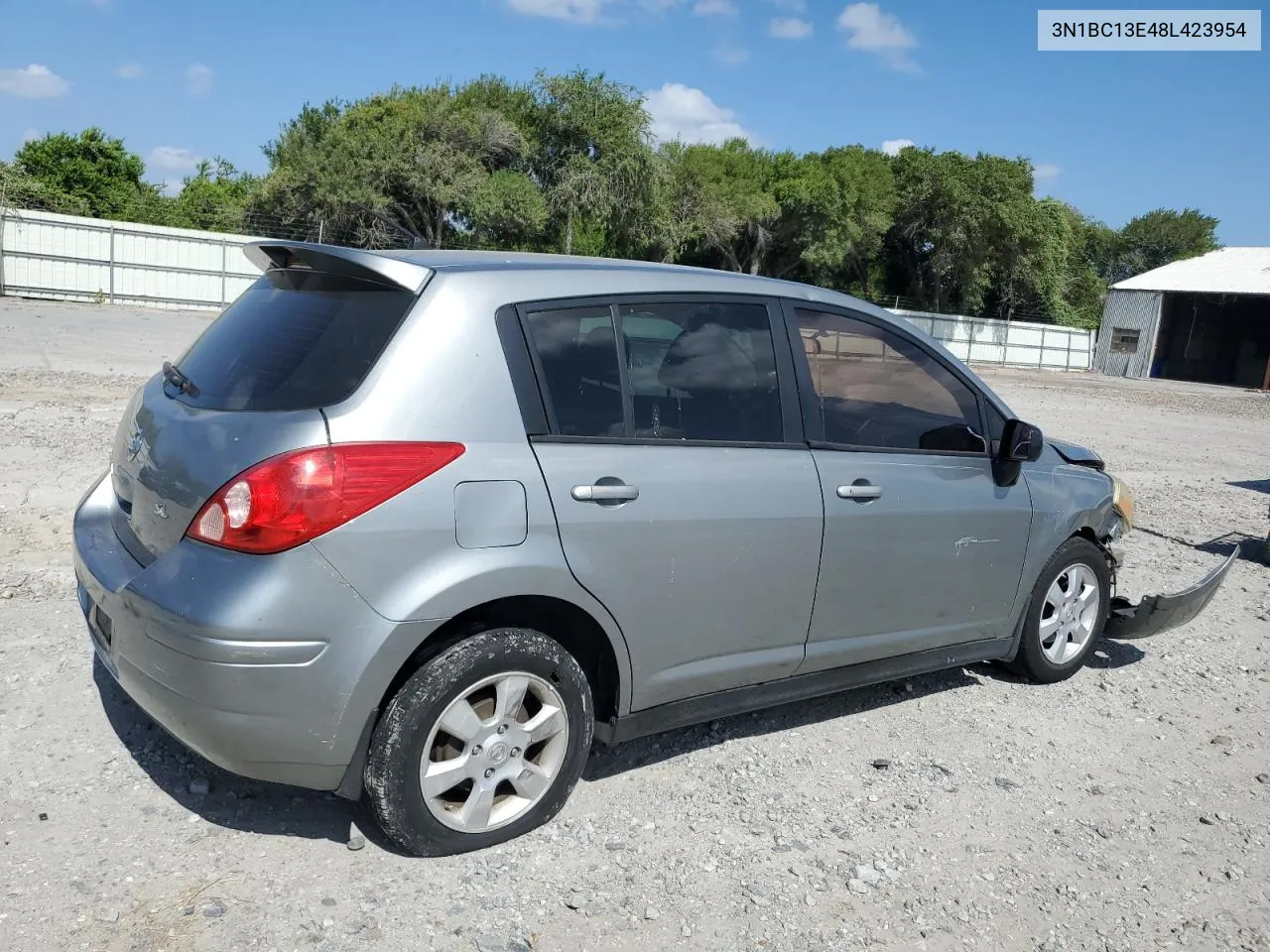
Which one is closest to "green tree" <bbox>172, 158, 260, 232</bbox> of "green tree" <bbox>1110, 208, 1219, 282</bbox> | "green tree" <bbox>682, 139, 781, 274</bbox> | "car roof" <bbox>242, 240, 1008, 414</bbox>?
"green tree" <bbox>682, 139, 781, 274</bbox>

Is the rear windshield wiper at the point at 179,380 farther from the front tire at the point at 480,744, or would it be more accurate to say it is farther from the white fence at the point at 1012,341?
the white fence at the point at 1012,341

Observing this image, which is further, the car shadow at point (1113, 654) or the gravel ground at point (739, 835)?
the car shadow at point (1113, 654)

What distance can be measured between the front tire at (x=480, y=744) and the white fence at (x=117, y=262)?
75.7ft

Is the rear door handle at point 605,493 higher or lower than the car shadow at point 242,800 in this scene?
higher

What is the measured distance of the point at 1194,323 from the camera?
47.5 m

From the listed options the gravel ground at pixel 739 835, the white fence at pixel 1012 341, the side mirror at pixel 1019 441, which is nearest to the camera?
the gravel ground at pixel 739 835

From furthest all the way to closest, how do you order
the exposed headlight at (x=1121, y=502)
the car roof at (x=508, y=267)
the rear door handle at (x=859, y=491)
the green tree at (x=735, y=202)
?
the green tree at (x=735, y=202)
the exposed headlight at (x=1121, y=502)
the rear door handle at (x=859, y=491)
the car roof at (x=508, y=267)

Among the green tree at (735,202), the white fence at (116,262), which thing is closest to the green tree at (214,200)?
the white fence at (116,262)

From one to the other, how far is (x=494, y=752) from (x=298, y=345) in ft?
4.47

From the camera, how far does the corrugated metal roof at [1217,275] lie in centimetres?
4316

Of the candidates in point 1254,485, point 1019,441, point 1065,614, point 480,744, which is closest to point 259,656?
point 480,744

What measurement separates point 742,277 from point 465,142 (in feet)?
118

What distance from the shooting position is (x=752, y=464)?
12.0 ft

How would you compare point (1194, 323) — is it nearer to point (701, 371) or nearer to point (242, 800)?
point (701, 371)
